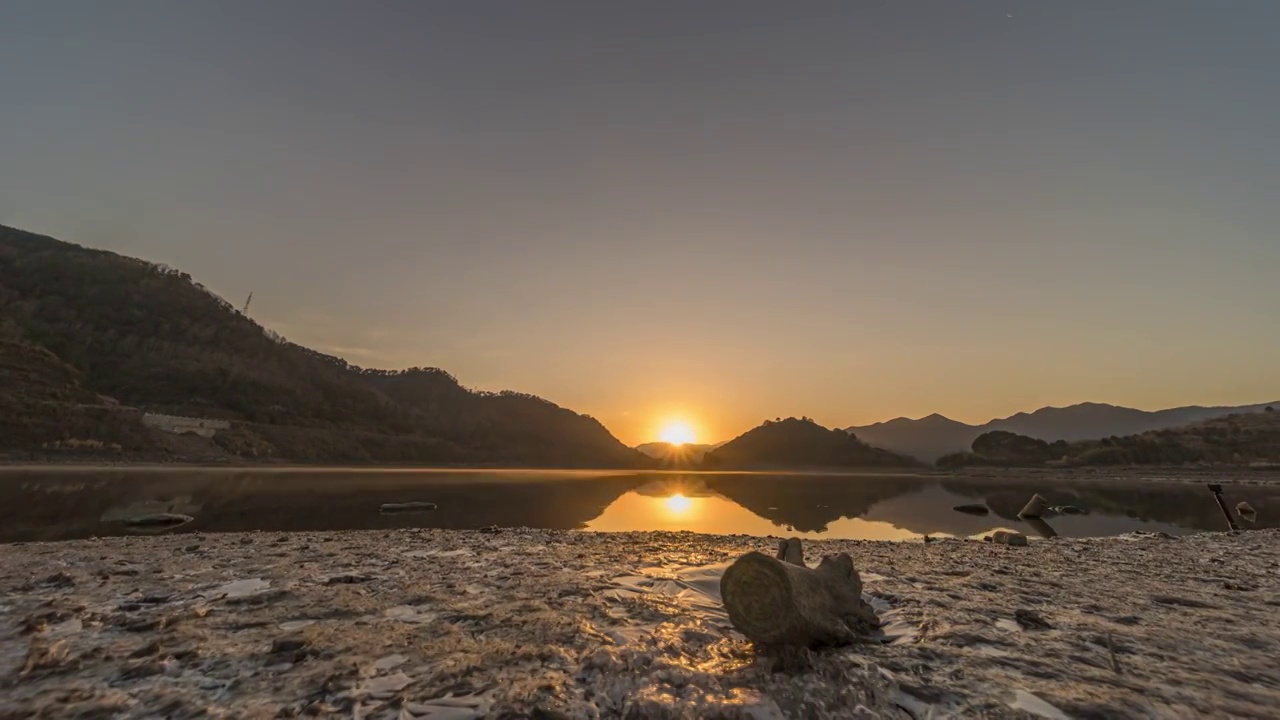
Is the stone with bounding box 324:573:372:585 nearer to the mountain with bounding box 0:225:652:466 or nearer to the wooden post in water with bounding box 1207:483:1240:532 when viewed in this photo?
the wooden post in water with bounding box 1207:483:1240:532

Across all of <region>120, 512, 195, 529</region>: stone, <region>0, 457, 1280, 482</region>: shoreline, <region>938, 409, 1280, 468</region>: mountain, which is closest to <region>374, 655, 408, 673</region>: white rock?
<region>120, 512, 195, 529</region>: stone

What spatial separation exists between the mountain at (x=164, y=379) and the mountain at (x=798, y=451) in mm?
51414

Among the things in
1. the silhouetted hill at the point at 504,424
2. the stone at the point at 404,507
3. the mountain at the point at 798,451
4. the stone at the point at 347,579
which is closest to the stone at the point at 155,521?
the stone at the point at 404,507

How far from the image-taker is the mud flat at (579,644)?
401 centimetres

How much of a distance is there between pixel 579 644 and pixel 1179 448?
118453mm

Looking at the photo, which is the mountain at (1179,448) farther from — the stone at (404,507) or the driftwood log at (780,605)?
the driftwood log at (780,605)

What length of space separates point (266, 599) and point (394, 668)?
11.7 feet

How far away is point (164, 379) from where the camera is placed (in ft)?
235

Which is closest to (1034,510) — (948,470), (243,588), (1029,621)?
(1029,621)

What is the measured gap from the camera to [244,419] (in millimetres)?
72625

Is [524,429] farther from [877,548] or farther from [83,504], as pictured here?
[877,548]

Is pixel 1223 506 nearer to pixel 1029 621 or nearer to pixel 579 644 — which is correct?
pixel 1029 621

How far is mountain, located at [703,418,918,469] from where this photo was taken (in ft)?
450

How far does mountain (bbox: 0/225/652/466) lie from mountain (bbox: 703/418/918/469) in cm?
5141
